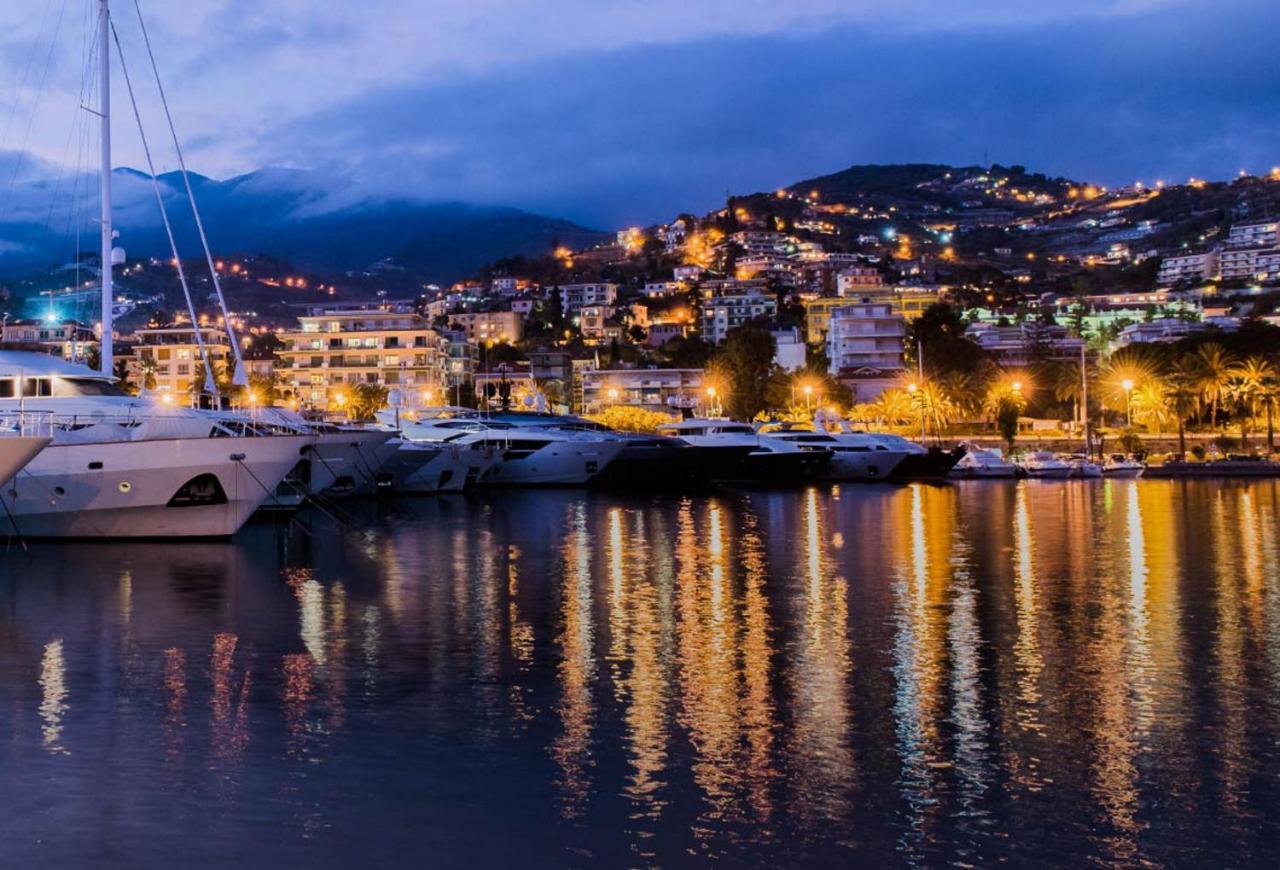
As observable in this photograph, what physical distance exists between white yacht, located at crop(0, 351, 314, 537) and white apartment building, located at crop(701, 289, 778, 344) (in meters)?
150

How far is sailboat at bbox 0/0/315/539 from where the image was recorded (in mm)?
30062

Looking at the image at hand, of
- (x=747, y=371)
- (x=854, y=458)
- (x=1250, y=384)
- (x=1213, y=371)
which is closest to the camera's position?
(x=854, y=458)

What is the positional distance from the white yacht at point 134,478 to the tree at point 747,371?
75221mm

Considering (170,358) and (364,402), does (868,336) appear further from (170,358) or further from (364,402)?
(170,358)

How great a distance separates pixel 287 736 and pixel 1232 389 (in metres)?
80.5

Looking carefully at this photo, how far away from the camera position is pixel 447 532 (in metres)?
36.7

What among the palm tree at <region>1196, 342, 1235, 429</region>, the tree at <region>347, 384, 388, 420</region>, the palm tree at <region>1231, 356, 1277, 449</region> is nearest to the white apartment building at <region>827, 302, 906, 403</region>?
the palm tree at <region>1196, 342, 1235, 429</region>

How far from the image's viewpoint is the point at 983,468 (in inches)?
2702

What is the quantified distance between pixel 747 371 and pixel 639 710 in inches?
3704

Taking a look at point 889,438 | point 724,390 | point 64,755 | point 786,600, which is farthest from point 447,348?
point 64,755

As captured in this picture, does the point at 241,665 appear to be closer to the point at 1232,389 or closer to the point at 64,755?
the point at 64,755

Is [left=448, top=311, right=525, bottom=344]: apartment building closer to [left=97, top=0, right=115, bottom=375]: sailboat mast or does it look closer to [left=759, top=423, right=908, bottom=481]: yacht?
[left=759, top=423, right=908, bottom=481]: yacht

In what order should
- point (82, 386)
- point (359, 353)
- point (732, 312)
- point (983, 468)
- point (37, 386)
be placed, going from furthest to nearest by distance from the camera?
point (732, 312)
point (359, 353)
point (983, 468)
point (82, 386)
point (37, 386)

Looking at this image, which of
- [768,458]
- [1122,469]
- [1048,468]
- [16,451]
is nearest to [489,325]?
[768,458]
